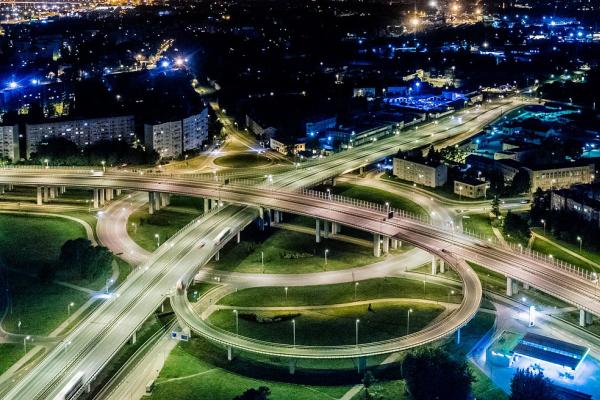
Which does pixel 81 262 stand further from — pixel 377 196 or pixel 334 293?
pixel 377 196

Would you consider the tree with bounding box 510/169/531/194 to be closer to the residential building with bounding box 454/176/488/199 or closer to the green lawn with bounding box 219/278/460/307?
the residential building with bounding box 454/176/488/199

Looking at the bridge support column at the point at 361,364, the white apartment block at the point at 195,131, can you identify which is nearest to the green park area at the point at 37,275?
the bridge support column at the point at 361,364

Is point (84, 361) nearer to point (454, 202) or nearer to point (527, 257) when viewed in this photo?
point (527, 257)

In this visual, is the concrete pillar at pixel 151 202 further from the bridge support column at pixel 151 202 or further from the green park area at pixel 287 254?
the green park area at pixel 287 254

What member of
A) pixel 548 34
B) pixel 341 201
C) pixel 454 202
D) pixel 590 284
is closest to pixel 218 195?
pixel 341 201

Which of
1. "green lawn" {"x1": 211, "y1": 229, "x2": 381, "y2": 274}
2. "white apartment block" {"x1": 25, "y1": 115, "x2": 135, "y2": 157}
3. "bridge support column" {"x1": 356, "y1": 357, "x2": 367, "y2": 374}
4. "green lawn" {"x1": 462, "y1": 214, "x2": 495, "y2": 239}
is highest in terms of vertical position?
"white apartment block" {"x1": 25, "y1": 115, "x2": 135, "y2": 157}

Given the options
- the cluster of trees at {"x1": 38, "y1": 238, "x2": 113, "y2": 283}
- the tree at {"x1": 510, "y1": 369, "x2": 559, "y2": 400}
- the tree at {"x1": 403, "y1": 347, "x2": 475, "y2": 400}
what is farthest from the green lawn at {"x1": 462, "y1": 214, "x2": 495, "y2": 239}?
the cluster of trees at {"x1": 38, "y1": 238, "x2": 113, "y2": 283}
